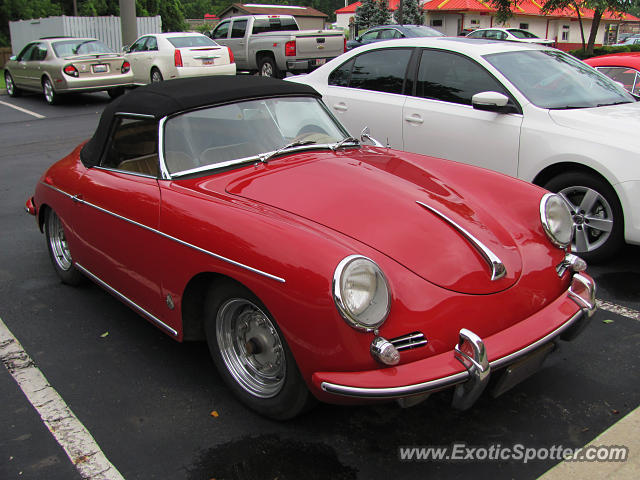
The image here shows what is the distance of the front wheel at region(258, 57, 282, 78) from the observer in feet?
56.1

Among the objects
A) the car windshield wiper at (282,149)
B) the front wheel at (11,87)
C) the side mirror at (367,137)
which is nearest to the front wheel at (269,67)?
the front wheel at (11,87)

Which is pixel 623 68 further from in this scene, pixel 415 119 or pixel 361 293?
pixel 361 293

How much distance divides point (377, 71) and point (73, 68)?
1058cm

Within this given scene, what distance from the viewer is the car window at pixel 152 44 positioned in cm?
1575

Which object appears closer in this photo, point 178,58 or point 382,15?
point 178,58

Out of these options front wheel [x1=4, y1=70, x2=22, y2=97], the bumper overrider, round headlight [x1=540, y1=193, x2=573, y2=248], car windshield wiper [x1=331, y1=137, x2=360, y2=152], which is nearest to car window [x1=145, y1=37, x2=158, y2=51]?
front wheel [x1=4, y1=70, x2=22, y2=97]

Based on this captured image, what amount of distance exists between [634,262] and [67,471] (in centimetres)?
433

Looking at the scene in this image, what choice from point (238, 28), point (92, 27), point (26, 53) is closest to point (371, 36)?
point (238, 28)

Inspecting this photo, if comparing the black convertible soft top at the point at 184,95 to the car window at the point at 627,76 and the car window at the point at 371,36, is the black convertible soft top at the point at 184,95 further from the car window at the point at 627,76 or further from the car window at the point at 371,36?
the car window at the point at 371,36

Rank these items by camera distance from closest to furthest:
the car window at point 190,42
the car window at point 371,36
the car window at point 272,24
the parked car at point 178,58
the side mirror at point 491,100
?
the side mirror at point 491,100, the parked car at point 178,58, the car window at point 190,42, the car window at point 272,24, the car window at point 371,36

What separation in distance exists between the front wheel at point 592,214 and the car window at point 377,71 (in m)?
1.97

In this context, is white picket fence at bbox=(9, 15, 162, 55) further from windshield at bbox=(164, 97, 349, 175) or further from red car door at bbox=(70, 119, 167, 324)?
windshield at bbox=(164, 97, 349, 175)

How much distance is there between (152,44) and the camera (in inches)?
626

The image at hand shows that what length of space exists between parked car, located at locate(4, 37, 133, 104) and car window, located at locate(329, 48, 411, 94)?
388 inches
